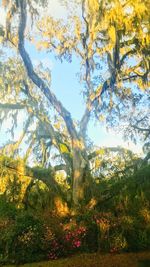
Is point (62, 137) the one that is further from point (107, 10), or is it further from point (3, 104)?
point (107, 10)

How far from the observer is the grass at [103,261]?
11.2m

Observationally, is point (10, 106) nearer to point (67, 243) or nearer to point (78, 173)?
point (78, 173)

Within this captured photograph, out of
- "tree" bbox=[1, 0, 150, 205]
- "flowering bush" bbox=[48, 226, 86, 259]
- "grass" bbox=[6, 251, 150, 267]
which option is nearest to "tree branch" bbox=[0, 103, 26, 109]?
"tree" bbox=[1, 0, 150, 205]

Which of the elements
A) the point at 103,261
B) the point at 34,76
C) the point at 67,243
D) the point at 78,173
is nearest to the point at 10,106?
the point at 34,76

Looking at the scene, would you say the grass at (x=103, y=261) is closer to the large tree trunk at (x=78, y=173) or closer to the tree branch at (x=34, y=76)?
the large tree trunk at (x=78, y=173)

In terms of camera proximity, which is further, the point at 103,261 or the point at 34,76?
the point at 34,76

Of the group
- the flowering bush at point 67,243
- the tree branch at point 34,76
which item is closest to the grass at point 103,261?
the flowering bush at point 67,243

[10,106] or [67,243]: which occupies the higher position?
[10,106]

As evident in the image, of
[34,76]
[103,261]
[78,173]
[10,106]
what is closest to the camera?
[103,261]

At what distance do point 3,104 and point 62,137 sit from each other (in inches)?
148

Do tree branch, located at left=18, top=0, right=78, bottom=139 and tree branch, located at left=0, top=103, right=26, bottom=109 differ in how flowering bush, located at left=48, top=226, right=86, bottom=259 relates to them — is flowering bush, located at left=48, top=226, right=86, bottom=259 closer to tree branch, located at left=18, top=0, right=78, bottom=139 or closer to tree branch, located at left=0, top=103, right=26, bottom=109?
tree branch, located at left=18, top=0, right=78, bottom=139

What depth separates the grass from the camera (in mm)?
11156

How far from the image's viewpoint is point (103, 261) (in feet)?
37.4

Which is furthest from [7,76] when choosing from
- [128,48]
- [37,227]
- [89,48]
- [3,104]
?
[37,227]
